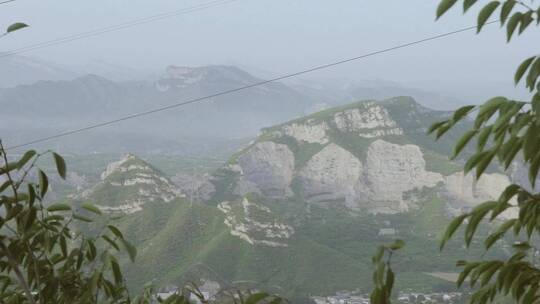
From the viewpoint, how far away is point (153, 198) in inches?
3457

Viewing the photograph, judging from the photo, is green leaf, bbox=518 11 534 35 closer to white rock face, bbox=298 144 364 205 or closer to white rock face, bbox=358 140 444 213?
white rock face, bbox=358 140 444 213

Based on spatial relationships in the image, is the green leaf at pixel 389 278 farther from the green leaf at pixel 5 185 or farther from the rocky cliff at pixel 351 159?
the rocky cliff at pixel 351 159

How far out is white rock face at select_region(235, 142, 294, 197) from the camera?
127875 mm

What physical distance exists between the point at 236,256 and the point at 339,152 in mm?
52965

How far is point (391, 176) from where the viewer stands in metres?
119

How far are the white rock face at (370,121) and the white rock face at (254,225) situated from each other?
134 ft

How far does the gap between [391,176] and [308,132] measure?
2041 centimetres

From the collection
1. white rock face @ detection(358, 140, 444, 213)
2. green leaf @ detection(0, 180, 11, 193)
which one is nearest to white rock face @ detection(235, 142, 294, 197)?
white rock face @ detection(358, 140, 444, 213)

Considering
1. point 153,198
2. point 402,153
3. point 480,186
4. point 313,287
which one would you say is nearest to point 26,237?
point 313,287

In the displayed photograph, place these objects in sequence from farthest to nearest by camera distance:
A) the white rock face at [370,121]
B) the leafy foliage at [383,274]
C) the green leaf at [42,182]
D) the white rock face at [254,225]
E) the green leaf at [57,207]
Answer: the white rock face at [370,121] → the white rock face at [254,225] → the green leaf at [57,207] → the green leaf at [42,182] → the leafy foliage at [383,274]

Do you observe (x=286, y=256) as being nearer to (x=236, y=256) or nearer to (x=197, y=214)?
(x=236, y=256)

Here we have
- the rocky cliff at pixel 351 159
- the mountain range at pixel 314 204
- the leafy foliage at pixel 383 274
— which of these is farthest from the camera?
the rocky cliff at pixel 351 159

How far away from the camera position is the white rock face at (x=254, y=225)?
79062 millimetres

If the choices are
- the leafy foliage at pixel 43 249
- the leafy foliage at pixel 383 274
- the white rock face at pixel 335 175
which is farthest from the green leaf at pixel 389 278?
the white rock face at pixel 335 175
